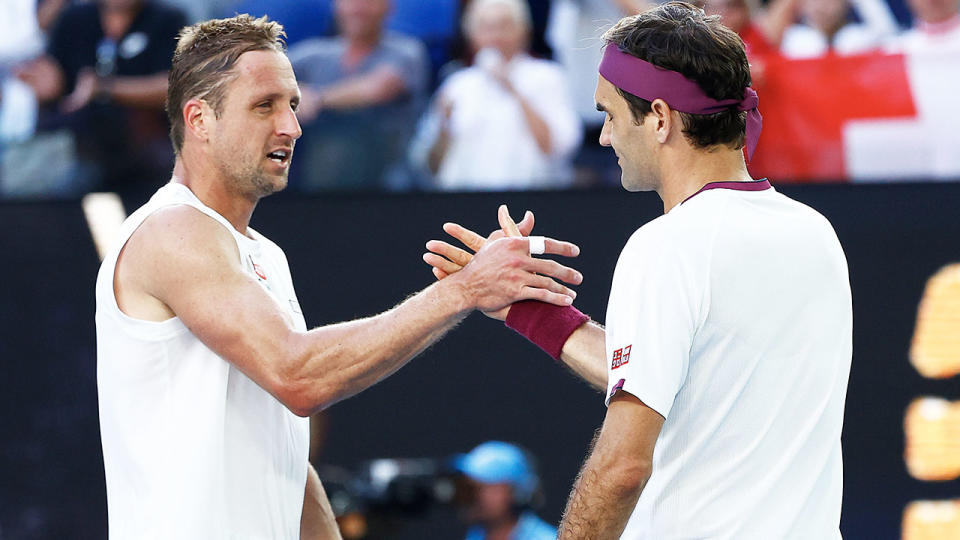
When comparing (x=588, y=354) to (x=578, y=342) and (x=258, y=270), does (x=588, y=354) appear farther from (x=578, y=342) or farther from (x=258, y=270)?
(x=258, y=270)

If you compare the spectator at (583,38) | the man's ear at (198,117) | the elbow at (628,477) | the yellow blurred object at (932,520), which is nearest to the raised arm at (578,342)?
the elbow at (628,477)

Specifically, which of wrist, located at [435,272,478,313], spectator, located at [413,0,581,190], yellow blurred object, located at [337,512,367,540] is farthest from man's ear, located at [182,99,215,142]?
yellow blurred object, located at [337,512,367,540]

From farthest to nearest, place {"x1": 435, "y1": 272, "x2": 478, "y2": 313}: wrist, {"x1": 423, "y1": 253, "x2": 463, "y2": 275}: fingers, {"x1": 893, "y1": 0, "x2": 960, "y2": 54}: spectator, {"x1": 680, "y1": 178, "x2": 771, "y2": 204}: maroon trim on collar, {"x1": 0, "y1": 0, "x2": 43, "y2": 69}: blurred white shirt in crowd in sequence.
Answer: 1. {"x1": 0, "y1": 0, "x2": 43, "y2": 69}: blurred white shirt in crowd
2. {"x1": 893, "y1": 0, "x2": 960, "y2": 54}: spectator
3. {"x1": 423, "y1": 253, "x2": 463, "y2": 275}: fingers
4. {"x1": 435, "y1": 272, "x2": 478, "y2": 313}: wrist
5. {"x1": 680, "y1": 178, "x2": 771, "y2": 204}: maroon trim on collar

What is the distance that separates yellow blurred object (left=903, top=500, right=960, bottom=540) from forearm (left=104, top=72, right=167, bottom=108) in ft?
13.9

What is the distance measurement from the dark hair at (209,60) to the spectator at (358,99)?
2.75 metres

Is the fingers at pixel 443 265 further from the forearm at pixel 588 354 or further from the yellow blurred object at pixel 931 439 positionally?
the yellow blurred object at pixel 931 439

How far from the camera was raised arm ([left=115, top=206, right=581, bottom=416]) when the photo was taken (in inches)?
112

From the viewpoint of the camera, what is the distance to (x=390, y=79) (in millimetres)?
6207

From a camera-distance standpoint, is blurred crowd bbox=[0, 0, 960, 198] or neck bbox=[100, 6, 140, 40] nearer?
blurred crowd bbox=[0, 0, 960, 198]

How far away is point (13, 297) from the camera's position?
5938 millimetres

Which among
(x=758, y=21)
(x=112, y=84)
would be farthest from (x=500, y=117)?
(x=112, y=84)

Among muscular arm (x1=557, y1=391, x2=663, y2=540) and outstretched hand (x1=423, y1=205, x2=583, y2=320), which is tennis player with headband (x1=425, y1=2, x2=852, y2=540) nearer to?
muscular arm (x1=557, y1=391, x2=663, y2=540)

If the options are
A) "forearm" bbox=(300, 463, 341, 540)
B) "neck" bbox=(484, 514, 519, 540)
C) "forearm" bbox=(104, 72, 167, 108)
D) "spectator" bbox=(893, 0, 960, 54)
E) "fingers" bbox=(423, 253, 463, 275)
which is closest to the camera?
"fingers" bbox=(423, 253, 463, 275)

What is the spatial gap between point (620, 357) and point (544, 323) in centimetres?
55
